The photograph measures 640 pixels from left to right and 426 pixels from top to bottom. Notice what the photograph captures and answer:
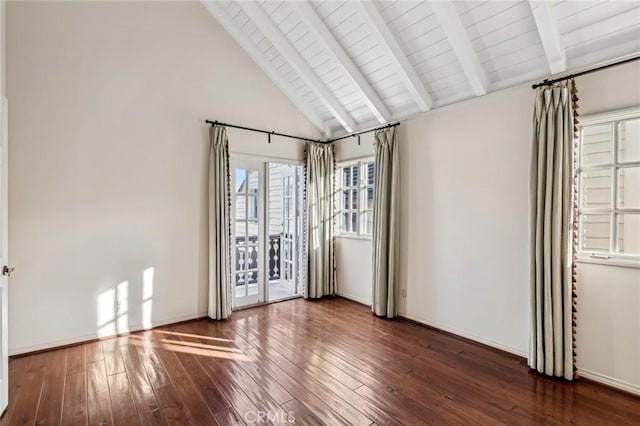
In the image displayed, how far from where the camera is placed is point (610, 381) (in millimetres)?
2490

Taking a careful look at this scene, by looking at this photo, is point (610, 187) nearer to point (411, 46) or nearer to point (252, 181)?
point (411, 46)

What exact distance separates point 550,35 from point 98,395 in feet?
14.0

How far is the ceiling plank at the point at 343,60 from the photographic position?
3.26 m

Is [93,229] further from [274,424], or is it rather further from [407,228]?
[407,228]

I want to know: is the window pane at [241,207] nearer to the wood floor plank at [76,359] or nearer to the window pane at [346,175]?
the window pane at [346,175]

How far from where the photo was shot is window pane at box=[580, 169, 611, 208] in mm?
2580

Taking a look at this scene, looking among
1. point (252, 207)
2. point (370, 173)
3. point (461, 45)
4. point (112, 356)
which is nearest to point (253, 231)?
point (252, 207)

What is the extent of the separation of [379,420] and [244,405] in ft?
2.99

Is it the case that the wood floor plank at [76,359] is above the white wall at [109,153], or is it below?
below

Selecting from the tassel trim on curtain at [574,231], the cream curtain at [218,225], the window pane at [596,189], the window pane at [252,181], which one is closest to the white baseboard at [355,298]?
the cream curtain at [218,225]

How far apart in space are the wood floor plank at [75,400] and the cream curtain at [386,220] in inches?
116

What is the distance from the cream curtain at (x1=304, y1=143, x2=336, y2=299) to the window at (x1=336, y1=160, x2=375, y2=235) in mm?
173

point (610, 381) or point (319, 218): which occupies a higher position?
point (319, 218)

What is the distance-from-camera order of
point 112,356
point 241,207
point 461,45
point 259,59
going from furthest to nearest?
point 241,207, point 259,59, point 112,356, point 461,45
